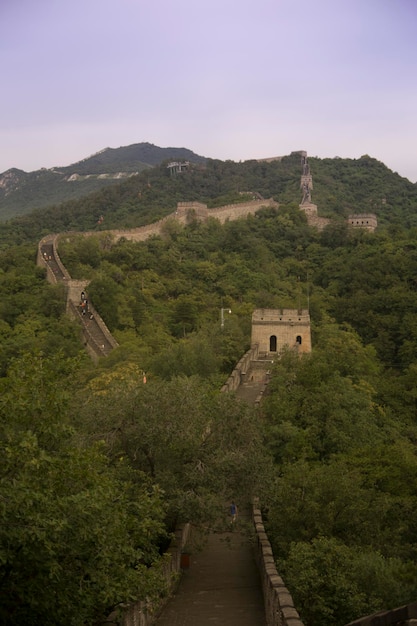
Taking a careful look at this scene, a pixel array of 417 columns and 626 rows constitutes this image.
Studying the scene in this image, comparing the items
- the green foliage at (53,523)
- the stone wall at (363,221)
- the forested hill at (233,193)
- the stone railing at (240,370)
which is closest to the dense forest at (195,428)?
the green foliage at (53,523)

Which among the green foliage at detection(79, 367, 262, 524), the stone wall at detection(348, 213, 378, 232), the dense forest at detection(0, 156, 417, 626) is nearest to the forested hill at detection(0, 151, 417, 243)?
the stone wall at detection(348, 213, 378, 232)

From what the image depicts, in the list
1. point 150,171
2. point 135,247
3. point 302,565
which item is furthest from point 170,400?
point 150,171

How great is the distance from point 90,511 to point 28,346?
102 feet

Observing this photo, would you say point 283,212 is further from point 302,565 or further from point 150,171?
point 302,565

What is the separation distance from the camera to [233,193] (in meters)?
94.4

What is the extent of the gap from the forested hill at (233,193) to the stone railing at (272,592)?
5786 cm

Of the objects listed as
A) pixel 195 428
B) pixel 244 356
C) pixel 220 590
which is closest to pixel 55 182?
pixel 244 356

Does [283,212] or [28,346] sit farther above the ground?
[283,212]

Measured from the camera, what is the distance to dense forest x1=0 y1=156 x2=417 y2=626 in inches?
419

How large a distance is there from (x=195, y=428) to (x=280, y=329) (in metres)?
21.3

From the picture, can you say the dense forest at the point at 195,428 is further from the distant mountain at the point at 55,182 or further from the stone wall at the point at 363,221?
the distant mountain at the point at 55,182

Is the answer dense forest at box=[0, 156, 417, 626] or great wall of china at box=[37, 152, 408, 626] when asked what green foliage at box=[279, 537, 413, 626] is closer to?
dense forest at box=[0, 156, 417, 626]

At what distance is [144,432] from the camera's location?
15.7 m

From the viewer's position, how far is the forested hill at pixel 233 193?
83631 mm
